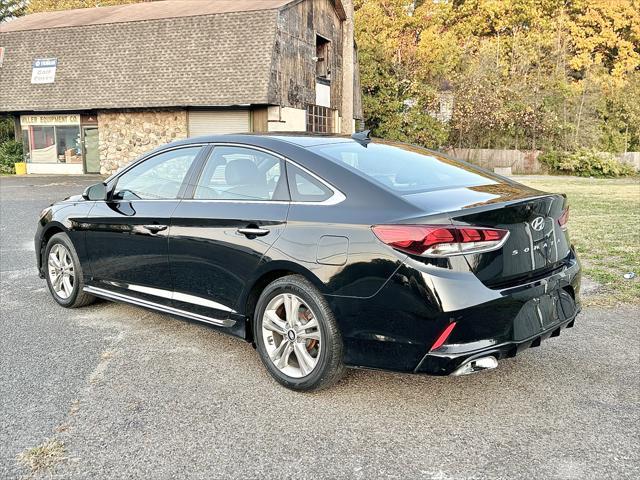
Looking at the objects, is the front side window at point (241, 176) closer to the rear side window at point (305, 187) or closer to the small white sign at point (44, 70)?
the rear side window at point (305, 187)

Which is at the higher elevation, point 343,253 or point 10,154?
point 10,154

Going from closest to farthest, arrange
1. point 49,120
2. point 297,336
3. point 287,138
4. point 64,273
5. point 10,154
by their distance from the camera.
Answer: point 297,336, point 287,138, point 64,273, point 49,120, point 10,154

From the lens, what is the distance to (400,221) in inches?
129

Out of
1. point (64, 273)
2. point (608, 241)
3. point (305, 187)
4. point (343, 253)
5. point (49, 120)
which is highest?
point (49, 120)

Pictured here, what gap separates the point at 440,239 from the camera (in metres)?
3.17

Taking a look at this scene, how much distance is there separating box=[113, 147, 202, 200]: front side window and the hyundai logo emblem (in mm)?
2471

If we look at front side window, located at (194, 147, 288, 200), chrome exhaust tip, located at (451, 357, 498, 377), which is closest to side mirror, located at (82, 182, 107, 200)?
front side window, located at (194, 147, 288, 200)

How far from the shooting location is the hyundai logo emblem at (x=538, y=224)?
352cm

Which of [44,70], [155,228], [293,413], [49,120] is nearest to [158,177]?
[155,228]

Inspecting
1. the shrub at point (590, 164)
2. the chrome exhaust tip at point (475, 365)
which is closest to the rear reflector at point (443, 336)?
the chrome exhaust tip at point (475, 365)

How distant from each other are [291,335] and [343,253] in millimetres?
681

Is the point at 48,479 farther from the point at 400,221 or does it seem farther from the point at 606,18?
the point at 606,18

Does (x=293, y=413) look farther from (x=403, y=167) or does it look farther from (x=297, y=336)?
(x=403, y=167)

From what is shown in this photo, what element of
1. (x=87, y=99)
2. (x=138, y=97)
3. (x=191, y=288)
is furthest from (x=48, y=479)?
(x=87, y=99)
